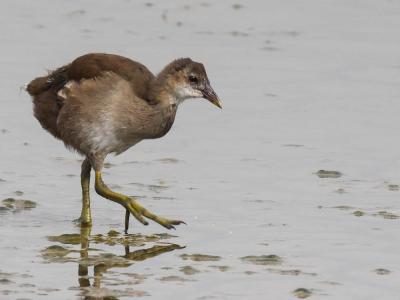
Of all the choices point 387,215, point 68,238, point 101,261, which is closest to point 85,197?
point 68,238

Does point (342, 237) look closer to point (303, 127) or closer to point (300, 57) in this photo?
point (303, 127)

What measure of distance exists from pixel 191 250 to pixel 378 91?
6.16m

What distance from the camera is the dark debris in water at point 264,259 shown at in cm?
1077

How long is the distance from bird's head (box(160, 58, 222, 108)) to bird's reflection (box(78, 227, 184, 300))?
1438 mm

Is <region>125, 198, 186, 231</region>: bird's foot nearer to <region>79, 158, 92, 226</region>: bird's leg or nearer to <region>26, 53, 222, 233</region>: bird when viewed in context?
<region>26, 53, 222, 233</region>: bird

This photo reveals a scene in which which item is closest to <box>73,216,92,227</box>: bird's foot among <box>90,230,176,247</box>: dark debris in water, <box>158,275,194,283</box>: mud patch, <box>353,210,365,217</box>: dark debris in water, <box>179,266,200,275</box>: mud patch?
<box>90,230,176,247</box>: dark debris in water

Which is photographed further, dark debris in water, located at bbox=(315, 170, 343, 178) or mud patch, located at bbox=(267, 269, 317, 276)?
dark debris in water, located at bbox=(315, 170, 343, 178)

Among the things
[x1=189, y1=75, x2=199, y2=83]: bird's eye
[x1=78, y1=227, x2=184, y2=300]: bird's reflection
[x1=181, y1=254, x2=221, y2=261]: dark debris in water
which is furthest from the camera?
[x1=189, y1=75, x2=199, y2=83]: bird's eye

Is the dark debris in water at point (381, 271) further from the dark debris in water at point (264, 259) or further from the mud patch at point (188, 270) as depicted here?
the mud patch at point (188, 270)

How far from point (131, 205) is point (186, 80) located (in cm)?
121

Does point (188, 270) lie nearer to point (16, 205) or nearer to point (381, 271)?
point (381, 271)

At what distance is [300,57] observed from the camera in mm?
18281

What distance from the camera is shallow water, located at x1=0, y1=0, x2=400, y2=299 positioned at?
10.4 meters

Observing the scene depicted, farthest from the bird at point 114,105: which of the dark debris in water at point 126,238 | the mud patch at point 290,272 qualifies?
the mud patch at point 290,272
